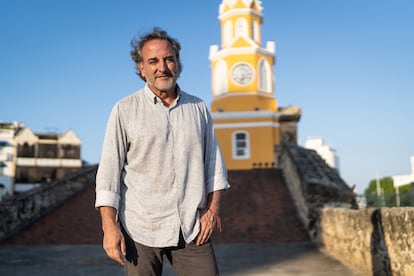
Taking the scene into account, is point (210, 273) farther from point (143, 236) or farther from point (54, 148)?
point (54, 148)

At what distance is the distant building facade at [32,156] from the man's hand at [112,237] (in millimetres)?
42185

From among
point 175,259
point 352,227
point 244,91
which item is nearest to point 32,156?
point 244,91

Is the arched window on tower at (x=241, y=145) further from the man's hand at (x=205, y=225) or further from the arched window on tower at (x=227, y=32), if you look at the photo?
the man's hand at (x=205, y=225)

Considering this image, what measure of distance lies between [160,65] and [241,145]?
22.9 m

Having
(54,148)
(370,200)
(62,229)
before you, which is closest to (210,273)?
(370,200)

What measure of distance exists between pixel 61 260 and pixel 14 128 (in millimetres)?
40846

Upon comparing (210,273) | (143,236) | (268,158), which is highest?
(268,158)

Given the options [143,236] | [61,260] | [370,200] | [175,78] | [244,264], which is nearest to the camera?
[143,236]

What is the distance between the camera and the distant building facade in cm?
4197

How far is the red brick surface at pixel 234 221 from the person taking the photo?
34.9ft

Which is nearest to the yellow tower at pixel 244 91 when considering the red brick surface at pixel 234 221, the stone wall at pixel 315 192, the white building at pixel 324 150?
the red brick surface at pixel 234 221

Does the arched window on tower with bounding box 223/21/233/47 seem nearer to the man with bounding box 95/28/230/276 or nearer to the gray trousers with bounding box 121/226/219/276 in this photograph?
the man with bounding box 95/28/230/276

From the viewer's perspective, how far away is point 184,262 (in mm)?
2227

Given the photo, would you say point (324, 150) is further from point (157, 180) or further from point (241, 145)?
point (157, 180)
